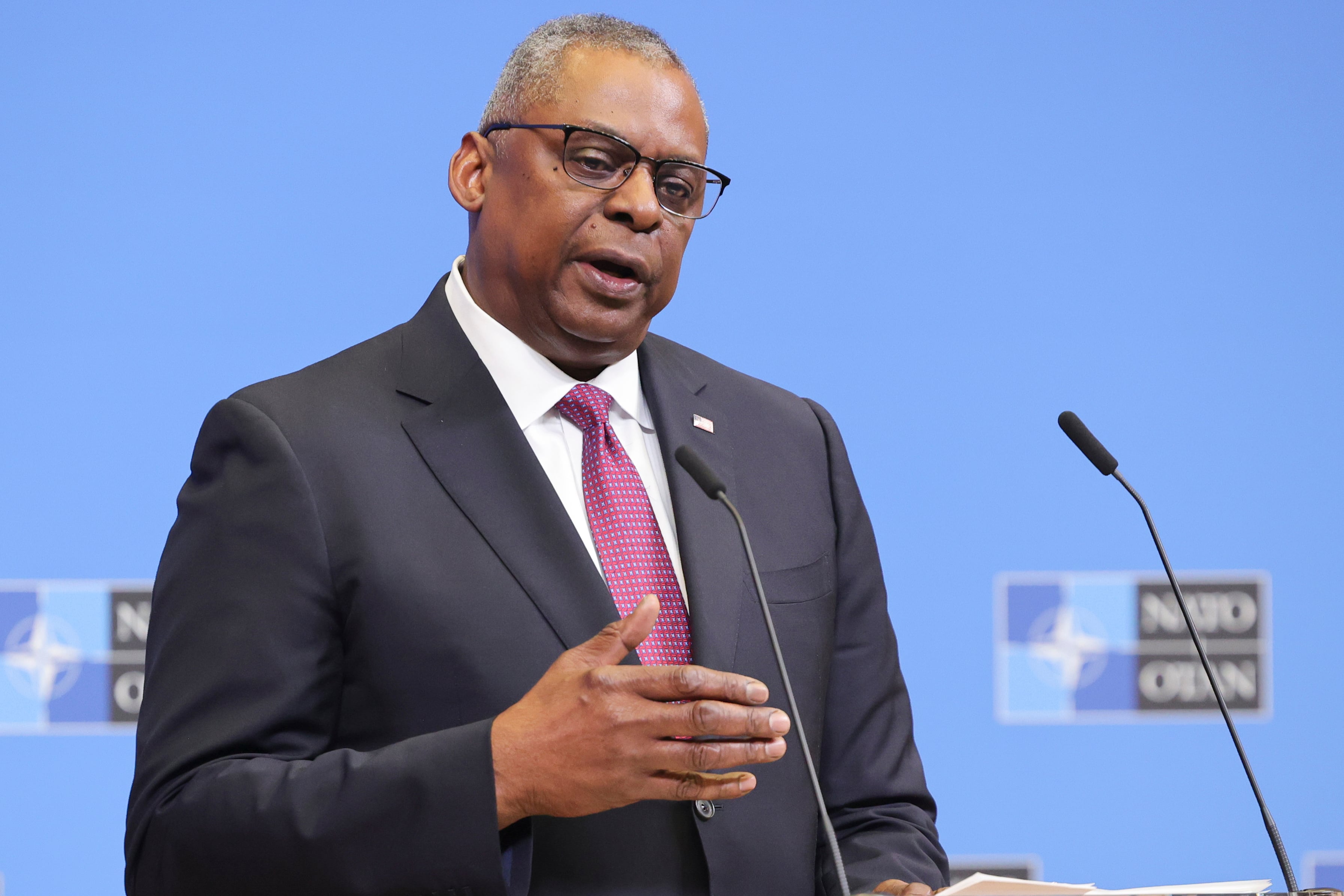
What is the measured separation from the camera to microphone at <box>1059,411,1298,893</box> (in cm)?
120

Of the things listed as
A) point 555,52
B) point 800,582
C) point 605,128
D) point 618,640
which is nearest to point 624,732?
point 618,640

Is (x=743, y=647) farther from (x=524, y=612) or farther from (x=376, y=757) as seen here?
(x=376, y=757)

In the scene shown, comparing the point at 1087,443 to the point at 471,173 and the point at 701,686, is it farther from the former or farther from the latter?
the point at 471,173

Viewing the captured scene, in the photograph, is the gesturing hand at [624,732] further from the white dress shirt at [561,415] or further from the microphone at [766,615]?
the white dress shirt at [561,415]

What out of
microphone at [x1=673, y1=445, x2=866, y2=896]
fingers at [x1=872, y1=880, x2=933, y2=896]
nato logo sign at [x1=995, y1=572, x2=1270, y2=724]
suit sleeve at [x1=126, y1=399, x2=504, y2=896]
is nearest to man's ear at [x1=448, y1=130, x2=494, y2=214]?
suit sleeve at [x1=126, y1=399, x2=504, y2=896]

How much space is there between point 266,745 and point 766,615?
0.53 m

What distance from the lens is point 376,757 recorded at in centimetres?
123

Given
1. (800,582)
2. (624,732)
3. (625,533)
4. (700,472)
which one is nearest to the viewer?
(624,732)

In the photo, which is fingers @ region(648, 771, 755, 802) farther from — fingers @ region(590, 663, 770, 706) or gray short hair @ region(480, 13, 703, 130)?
gray short hair @ region(480, 13, 703, 130)

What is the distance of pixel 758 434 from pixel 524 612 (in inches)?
19.0

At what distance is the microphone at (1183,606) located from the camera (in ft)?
3.94

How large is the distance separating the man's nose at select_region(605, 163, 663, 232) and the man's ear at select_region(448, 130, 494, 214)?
0.72ft

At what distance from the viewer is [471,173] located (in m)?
1.64

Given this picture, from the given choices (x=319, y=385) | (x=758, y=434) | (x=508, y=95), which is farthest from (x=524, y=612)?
(x=508, y=95)
